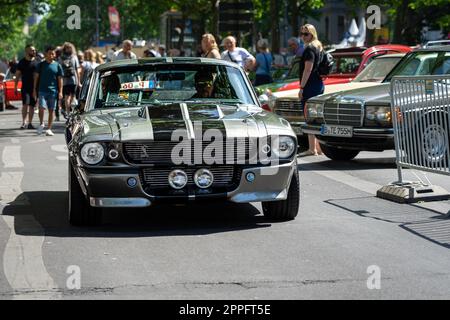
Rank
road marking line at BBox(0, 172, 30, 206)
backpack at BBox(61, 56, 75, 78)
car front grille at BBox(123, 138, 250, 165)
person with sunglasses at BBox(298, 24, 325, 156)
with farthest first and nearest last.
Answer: backpack at BBox(61, 56, 75, 78) → person with sunglasses at BBox(298, 24, 325, 156) → road marking line at BBox(0, 172, 30, 206) → car front grille at BBox(123, 138, 250, 165)

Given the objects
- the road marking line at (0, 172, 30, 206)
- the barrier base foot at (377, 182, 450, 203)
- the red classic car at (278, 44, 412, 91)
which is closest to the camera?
the barrier base foot at (377, 182, 450, 203)

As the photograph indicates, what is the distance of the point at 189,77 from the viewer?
32.5ft

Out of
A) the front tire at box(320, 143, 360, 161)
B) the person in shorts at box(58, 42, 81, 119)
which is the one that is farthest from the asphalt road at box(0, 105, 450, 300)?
the person in shorts at box(58, 42, 81, 119)

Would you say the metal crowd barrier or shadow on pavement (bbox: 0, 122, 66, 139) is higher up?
the metal crowd barrier

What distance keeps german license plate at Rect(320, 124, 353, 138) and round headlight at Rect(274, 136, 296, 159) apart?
5.12 metres

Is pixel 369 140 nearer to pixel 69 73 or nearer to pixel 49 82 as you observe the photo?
pixel 49 82

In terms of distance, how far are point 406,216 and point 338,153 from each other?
17.9 ft

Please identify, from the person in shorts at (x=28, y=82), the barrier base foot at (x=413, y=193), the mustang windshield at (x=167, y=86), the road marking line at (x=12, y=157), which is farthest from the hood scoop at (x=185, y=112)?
the person in shorts at (x=28, y=82)

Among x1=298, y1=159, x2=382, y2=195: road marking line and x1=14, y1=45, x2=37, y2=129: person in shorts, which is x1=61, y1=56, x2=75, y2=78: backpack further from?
x1=298, y1=159, x2=382, y2=195: road marking line

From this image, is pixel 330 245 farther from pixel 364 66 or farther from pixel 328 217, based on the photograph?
pixel 364 66

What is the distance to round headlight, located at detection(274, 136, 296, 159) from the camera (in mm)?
8688
